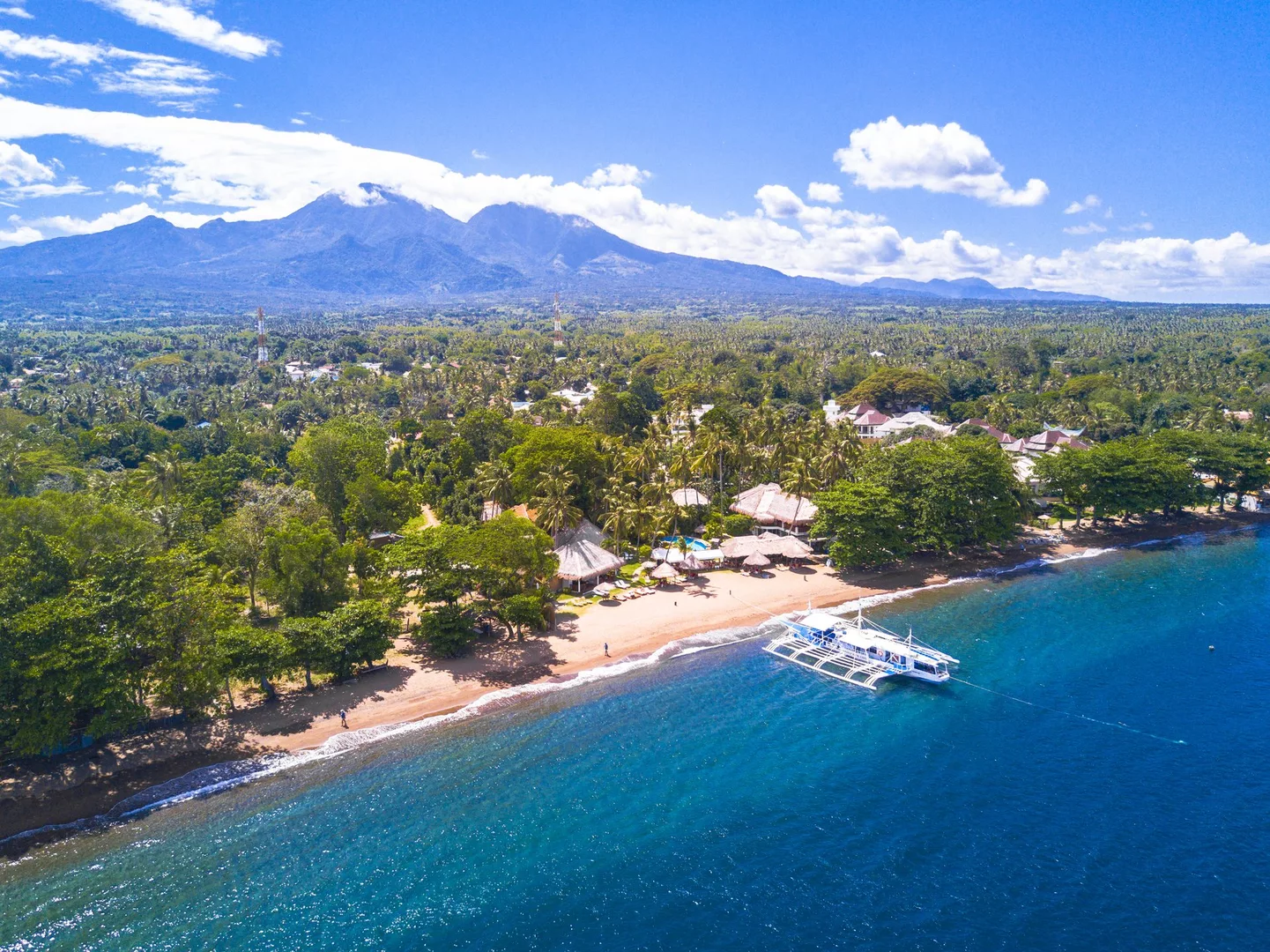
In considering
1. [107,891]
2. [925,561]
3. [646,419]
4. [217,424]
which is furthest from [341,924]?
[217,424]

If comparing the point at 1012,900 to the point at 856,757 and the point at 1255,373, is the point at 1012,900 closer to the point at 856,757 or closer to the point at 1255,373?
the point at 856,757

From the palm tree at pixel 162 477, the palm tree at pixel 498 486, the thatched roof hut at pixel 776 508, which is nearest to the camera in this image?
the palm tree at pixel 162 477

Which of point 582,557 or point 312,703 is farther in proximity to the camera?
point 582,557

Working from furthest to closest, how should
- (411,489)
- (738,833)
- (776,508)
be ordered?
(411,489) → (776,508) → (738,833)

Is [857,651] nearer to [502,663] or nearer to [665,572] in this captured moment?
[665,572]

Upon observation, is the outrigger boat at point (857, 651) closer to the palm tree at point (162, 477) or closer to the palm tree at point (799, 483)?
the palm tree at point (799, 483)

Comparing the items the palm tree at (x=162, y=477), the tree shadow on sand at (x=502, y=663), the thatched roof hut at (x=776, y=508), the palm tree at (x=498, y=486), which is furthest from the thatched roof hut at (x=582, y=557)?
the palm tree at (x=162, y=477)

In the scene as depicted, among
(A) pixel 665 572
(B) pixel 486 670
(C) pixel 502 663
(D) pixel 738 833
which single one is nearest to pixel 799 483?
(A) pixel 665 572
